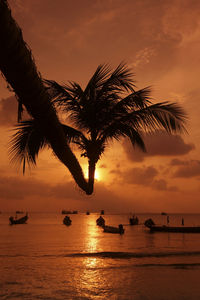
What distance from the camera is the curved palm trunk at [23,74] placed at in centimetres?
176

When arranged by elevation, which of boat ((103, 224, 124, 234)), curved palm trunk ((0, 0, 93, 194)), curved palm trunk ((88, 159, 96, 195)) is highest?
curved palm trunk ((0, 0, 93, 194))

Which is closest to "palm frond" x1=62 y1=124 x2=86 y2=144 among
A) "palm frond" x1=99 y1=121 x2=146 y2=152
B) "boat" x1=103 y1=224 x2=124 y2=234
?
"palm frond" x1=99 y1=121 x2=146 y2=152

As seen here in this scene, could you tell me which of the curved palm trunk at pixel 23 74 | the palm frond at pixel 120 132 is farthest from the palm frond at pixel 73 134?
the curved palm trunk at pixel 23 74

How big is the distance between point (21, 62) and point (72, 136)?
234 centimetres

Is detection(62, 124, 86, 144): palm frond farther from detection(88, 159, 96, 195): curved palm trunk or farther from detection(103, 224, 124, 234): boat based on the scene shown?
detection(103, 224, 124, 234): boat

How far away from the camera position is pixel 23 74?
205 cm

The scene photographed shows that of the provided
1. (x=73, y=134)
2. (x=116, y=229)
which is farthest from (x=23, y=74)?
(x=116, y=229)

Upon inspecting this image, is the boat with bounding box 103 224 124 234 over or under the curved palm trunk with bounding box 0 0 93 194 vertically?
under

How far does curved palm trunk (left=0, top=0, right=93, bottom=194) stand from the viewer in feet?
5.78

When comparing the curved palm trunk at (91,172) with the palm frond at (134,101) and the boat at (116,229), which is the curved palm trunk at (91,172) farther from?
the boat at (116,229)

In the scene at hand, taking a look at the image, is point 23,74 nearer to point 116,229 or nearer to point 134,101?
point 134,101

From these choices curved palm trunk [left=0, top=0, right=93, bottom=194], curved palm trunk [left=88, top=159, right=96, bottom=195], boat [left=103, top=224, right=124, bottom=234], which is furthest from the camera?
boat [left=103, top=224, right=124, bottom=234]

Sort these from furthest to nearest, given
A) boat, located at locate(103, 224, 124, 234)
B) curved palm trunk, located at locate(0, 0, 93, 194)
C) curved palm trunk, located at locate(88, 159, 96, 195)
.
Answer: boat, located at locate(103, 224, 124, 234)
curved palm trunk, located at locate(88, 159, 96, 195)
curved palm trunk, located at locate(0, 0, 93, 194)

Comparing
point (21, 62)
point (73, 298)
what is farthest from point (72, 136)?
point (73, 298)
